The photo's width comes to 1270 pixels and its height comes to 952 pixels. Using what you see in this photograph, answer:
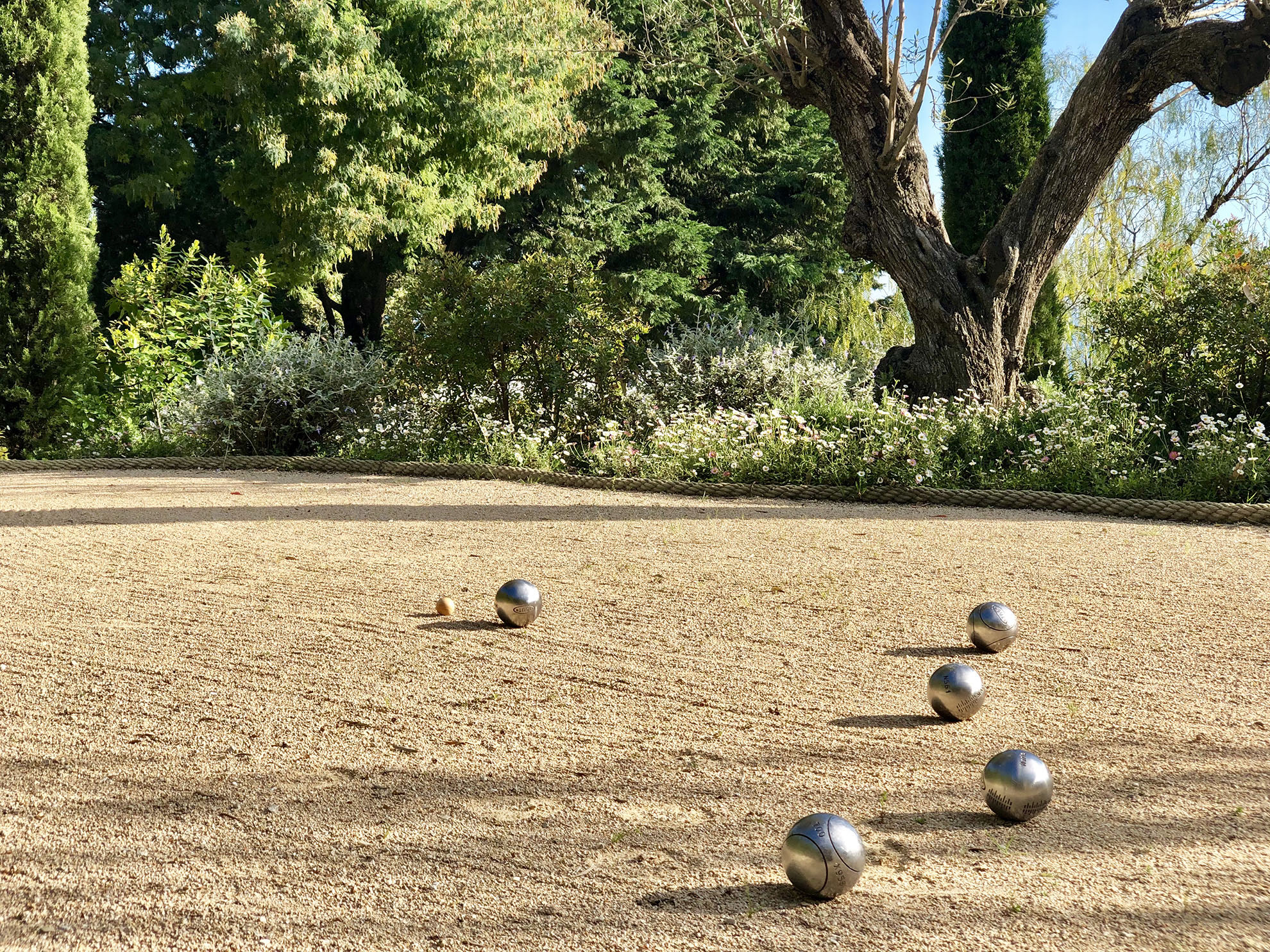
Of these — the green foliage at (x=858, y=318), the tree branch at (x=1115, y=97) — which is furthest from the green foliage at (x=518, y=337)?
the green foliage at (x=858, y=318)

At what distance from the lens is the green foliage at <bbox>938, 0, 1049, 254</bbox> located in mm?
14852

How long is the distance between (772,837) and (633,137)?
19.0 metres

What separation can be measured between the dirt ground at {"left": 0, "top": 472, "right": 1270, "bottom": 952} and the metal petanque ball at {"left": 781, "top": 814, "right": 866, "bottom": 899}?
0.06 m

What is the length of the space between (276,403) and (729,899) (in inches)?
409

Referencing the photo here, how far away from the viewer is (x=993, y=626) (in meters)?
4.07

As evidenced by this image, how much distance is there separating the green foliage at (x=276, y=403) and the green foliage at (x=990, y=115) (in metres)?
Answer: 8.57

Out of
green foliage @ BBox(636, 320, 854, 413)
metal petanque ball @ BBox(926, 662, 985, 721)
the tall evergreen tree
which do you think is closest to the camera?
metal petanque ball @ BBox(926, 662, 985, 721)

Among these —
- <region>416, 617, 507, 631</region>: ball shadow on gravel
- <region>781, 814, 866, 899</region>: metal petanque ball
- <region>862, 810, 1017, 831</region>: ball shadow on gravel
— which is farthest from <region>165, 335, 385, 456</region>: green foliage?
<region>781, 814, 866, 899</region>: metal petanque ball

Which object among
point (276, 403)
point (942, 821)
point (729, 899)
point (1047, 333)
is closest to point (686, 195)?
point (1047, 333)

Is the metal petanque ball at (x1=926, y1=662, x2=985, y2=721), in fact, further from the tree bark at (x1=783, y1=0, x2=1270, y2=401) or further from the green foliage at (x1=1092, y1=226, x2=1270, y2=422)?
the tree bark at (x1=783, y1=0, x2=1270, y2=401)

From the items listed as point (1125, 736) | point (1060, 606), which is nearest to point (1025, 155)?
point (1060, 606)

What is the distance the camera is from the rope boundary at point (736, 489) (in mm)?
7316

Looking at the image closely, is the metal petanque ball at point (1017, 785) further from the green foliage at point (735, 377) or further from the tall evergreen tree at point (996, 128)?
the tall evergreen tree at point (996, 128)

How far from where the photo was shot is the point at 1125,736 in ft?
10.8
